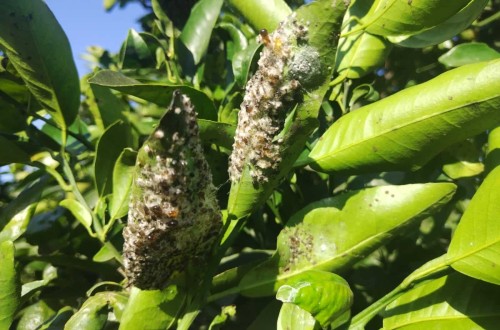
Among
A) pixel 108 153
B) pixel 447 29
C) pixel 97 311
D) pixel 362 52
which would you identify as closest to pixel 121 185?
pixel 108 153

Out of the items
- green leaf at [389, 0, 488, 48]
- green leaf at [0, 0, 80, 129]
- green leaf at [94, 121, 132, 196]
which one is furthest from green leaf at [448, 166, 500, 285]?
green leaf at [0, 0, 80, 129]

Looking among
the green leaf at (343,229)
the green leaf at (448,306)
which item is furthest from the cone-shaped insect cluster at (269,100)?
the green leaf at (448,306)

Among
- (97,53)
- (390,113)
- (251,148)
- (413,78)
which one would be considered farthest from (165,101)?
(97,53)

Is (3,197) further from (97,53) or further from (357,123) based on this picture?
(357,123)

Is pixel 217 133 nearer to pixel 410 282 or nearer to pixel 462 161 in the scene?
pixel 410 282

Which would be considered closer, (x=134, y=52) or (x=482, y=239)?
(x=482, y=239)

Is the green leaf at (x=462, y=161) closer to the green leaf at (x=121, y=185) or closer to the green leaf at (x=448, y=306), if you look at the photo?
the green leaf at (x=448, y=306)

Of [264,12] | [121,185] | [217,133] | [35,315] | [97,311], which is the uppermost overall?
[264,12]
